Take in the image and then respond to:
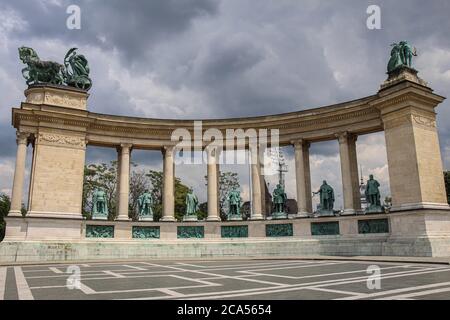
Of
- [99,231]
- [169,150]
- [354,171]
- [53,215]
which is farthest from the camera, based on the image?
[169,150]

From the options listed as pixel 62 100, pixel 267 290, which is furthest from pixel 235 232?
pixel 267 290

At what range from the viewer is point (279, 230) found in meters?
40.8

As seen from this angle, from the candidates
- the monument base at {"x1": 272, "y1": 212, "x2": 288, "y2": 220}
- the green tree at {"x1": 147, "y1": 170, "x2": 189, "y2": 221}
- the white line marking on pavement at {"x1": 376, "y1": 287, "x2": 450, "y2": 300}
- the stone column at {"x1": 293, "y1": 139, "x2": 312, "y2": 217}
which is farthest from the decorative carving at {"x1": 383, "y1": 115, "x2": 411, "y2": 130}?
the green tree at {"x1": 147, "y1": 170, "x2": 189, "y2": 221}

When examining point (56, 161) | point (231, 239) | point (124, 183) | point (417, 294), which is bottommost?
point (417, 294)

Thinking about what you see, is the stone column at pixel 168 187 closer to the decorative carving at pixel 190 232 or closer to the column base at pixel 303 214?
the decorative carving at pixel 190 232

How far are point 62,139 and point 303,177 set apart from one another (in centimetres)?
2532

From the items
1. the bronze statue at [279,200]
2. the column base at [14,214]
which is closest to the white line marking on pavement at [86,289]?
the column base at [14,214]

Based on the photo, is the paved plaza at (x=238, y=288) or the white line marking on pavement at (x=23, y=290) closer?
the paved plaza at (x=238, y=288)

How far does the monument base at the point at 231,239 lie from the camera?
32.8m

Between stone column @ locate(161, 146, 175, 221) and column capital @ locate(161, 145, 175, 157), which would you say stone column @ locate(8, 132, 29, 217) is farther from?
column capital @ locate(161, 145, 175, 157)

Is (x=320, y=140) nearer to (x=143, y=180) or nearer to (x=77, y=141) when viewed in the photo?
(x=77, y=141)

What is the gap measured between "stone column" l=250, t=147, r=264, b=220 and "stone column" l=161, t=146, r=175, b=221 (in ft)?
29.2

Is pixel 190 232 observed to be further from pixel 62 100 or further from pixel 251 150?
pixel 62 100

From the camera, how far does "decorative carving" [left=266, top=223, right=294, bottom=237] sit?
133 feet
